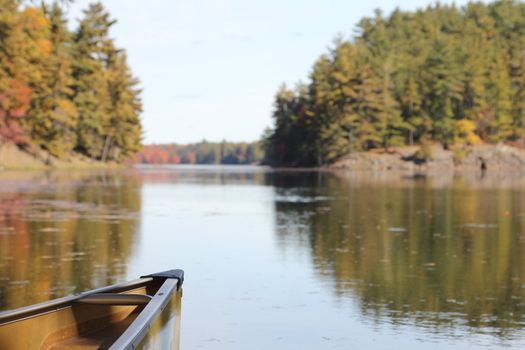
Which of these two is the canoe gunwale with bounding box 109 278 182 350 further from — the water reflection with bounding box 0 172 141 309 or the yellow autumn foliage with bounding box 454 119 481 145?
the yellow autumn foliage with bounding box 454 119 481 145

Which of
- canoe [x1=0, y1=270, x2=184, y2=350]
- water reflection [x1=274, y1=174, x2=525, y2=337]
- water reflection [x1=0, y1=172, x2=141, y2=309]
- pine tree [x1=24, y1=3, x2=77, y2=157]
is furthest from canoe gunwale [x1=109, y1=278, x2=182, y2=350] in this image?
pine tree [x1=24, y1=3, x2=77, y2=157]

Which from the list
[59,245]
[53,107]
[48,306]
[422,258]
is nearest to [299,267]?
[422,258]

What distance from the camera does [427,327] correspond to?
9.72 metres

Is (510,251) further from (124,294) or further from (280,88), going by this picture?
(280,88)

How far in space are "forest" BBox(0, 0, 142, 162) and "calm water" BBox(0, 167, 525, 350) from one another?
44810mm

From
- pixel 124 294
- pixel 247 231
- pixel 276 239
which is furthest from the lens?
pixel 247 231

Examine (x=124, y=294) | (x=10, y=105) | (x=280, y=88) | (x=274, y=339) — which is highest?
(x=280, y=88)

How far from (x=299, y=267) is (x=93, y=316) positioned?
8106 millimetres

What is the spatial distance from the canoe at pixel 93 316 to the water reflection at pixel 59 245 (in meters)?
3.98

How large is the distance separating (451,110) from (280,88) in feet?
125

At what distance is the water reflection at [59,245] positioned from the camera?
12.3 m

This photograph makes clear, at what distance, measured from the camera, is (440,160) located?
103062 mm

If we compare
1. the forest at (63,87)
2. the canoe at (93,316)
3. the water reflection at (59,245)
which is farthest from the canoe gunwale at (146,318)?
the forest at (63,87)

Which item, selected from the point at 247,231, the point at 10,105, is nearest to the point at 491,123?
the point at 10,105
